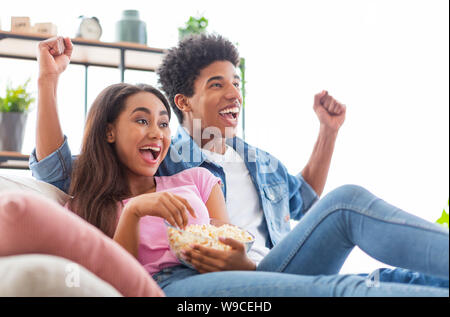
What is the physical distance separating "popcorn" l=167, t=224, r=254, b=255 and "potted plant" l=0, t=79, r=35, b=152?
58.3 inches

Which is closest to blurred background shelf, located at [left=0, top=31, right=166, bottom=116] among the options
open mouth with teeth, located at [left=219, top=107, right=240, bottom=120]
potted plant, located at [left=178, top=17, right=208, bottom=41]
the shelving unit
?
the shelving unit

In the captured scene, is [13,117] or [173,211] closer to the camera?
[173,211]

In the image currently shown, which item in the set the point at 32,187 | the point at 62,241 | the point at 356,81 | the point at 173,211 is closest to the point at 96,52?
the point at 32,187

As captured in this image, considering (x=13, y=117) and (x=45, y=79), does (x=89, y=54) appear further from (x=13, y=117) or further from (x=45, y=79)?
(x=45, y=79)

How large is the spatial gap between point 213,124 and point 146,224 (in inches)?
26.7

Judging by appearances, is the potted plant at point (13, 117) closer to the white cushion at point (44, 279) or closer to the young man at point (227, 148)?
the young man at point (227, 148)

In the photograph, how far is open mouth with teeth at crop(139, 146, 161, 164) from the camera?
1.52 m

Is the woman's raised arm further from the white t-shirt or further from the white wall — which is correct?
the white wall

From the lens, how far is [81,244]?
33.8 inches

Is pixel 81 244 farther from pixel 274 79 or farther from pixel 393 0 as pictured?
pixel 393 0

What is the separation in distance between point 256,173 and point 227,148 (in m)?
0.19

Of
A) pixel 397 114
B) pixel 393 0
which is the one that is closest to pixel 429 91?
pixel 397 114

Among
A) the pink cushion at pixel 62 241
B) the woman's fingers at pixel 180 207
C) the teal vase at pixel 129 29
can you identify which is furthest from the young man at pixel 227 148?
the pink cushion at pixel 62 241

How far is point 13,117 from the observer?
2.42 metres
